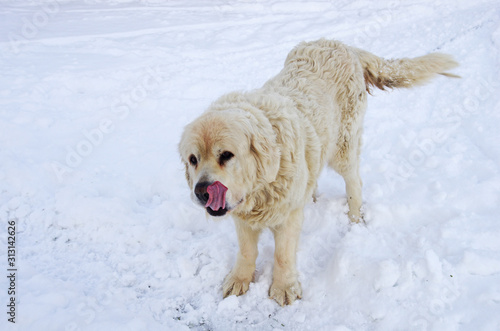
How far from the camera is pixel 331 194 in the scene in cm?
399

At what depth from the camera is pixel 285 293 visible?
8.80 ft

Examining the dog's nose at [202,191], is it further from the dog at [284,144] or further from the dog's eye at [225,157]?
the dog's eye at [225,157]

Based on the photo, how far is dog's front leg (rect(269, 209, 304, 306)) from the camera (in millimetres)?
2721

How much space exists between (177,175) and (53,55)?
17.4 feet

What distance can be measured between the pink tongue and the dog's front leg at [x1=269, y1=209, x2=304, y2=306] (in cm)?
69

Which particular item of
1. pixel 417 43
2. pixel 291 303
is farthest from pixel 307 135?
pixel 417 43

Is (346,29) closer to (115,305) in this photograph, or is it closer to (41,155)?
(41,155)

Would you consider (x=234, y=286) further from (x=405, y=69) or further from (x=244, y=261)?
(x=405, y=69)

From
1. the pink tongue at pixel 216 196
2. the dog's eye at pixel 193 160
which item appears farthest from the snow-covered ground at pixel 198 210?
the dog's eye at pixel 193 160

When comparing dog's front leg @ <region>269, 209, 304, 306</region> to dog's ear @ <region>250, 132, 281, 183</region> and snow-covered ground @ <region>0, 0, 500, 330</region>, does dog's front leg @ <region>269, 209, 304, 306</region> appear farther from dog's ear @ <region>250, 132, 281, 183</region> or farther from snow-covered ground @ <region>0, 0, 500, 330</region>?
dog's ear @ <region>250, 132, 281, 183</region>

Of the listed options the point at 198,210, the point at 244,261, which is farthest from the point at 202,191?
the point at 198,210

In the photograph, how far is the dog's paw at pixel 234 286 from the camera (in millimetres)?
2729

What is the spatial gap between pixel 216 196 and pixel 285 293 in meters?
1.02

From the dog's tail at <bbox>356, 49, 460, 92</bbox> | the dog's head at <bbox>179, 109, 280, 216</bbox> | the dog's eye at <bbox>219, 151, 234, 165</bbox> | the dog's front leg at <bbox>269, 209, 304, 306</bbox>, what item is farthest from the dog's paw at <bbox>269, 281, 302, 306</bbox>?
the dog's tail at <bbox>356, 49, 460, 92</bbox>
